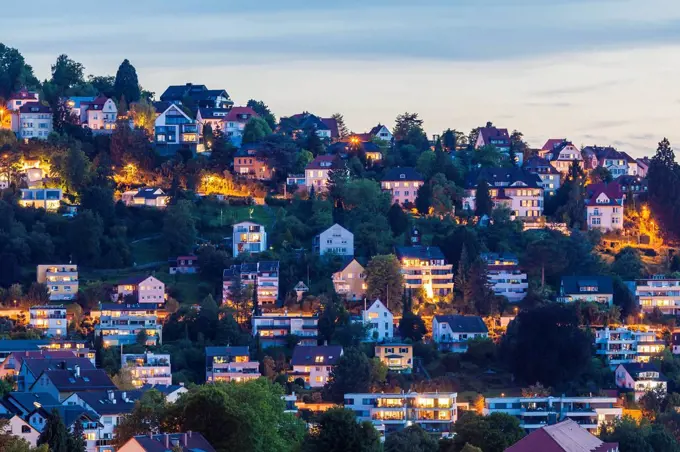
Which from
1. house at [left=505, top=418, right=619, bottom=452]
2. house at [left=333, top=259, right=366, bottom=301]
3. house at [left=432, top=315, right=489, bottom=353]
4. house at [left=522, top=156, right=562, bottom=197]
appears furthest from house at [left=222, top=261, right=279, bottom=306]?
house at [left=505, top=418, right=619, bottom=452]

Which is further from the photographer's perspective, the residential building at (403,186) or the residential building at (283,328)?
the residential building at (403,186)

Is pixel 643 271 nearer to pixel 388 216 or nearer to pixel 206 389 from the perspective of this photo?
pixel 388 216

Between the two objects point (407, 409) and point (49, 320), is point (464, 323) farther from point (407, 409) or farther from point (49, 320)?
point (49, 320)

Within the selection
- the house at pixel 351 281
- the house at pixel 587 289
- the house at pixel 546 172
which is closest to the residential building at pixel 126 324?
the house at pixel 351 281

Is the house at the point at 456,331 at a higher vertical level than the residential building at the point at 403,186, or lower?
lower

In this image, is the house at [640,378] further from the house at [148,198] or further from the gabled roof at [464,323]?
the house at [148,198]

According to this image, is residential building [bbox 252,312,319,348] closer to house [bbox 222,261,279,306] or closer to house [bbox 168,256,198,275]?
house [bbox 222,261,279,306]
